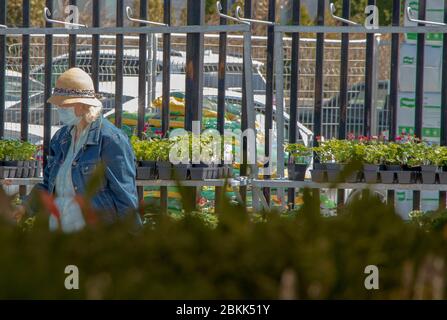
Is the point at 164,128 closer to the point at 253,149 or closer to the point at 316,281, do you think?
the point at 253,149

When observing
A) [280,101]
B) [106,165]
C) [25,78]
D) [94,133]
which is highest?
[25,78]

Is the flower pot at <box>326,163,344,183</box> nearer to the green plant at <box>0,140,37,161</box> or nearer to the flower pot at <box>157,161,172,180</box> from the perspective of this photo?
the flower pot at <box>157,161,172,180</box>

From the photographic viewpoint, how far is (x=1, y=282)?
153cm

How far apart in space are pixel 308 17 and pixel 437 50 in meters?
11.7

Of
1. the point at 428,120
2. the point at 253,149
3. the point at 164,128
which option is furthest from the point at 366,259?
the point at 428,120

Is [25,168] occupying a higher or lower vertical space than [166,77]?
lower

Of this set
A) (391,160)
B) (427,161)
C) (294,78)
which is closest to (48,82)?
(294,78)

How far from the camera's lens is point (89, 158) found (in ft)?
15.8

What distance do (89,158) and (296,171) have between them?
2.29m

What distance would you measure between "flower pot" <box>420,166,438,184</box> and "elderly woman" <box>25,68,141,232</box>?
2.38 meters

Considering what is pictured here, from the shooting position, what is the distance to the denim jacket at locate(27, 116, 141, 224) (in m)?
4.71

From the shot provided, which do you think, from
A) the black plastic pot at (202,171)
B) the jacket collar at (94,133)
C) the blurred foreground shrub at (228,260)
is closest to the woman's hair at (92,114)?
the jacket collar at (94,133)

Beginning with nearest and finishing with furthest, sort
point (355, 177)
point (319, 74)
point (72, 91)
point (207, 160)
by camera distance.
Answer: point (72, 91) < point (355, 177) < point (207, 160) < point (319, 74)

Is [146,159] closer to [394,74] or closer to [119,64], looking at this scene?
[119,64]
